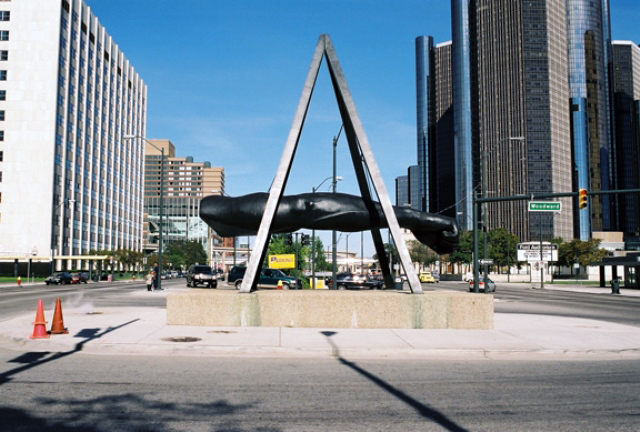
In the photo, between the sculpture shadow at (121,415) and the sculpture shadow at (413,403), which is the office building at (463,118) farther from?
the sculpture shadow at (121,415)

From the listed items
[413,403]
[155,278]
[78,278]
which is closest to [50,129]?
[78,278]

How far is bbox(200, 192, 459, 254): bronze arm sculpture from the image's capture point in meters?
15.0

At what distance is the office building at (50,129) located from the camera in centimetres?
6956

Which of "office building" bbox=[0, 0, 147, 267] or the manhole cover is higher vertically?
"office building" bbox=[0, 0, 147, 267]

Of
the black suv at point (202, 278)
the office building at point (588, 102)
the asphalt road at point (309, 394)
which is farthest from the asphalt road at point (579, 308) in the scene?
the office building at point (588, 102)

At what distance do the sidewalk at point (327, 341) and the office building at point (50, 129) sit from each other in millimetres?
54598

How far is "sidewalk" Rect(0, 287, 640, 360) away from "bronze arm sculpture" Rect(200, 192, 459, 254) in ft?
9.84

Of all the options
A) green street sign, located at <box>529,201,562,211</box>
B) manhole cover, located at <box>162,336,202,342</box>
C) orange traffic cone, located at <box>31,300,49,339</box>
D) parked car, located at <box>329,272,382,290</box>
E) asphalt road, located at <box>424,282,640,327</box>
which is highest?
green street sign, located at <box>529,201,562,211</box>

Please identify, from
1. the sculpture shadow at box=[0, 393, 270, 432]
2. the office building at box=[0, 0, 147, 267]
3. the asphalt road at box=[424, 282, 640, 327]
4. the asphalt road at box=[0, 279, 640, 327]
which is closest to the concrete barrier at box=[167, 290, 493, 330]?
the asphalt road at box=[0, 279, 640, 327]

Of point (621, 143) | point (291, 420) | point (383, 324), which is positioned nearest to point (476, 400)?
point (291, 420)

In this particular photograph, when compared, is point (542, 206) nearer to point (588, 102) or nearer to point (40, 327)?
point (40, 327)

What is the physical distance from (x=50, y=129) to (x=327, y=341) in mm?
69932

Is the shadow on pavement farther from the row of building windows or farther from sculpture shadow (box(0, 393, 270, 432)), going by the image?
the row of building windows

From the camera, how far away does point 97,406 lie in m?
6.29
